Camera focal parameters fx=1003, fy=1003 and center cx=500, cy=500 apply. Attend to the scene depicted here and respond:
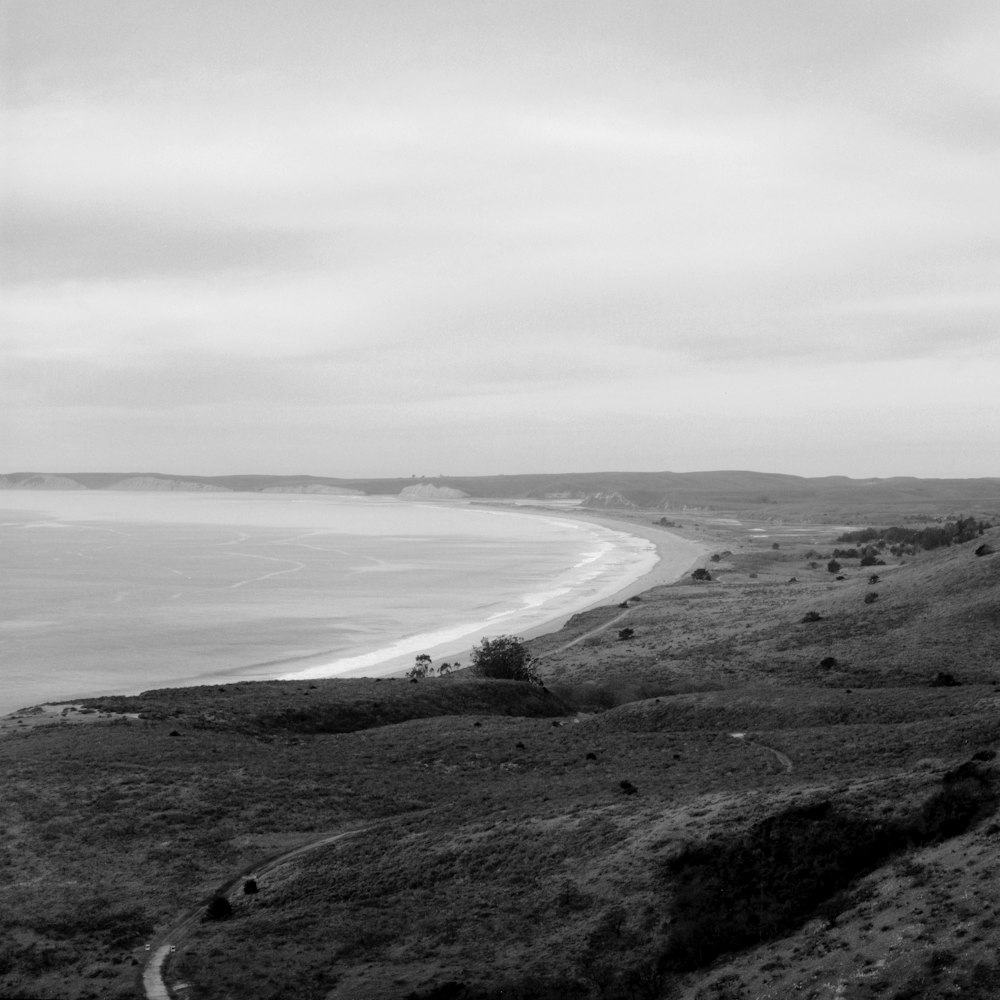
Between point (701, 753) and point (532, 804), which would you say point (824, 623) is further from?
point (532, 804)

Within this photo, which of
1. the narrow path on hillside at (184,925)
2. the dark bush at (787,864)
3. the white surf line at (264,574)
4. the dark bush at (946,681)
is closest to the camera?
the dark bush at (787,864)

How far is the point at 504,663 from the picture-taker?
152 ft

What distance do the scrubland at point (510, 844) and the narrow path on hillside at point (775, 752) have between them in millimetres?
133

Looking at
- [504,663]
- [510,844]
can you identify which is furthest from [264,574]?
[510,844]

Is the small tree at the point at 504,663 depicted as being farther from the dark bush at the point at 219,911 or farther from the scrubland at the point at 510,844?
the dark bush at the point at 219,911

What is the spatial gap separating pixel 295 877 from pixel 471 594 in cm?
6774

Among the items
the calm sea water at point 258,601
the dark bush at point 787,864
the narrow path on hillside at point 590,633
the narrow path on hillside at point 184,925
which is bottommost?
the calm sea water at point 258,601

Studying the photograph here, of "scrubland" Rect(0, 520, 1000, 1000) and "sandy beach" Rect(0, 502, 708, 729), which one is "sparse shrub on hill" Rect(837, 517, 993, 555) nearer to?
"sandy beach" Rect(0, 502, 708, 729)

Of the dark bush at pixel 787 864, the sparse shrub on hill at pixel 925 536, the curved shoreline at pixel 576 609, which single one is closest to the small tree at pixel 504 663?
the curved shoreline at pixel 576 609

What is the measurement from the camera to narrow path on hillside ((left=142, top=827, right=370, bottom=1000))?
51.0ft

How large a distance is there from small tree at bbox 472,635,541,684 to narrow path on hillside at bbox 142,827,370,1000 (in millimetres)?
23595

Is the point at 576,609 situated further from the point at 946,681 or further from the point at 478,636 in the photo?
the point at 946,681

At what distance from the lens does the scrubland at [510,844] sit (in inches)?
576

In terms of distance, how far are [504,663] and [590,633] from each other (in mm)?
15992
